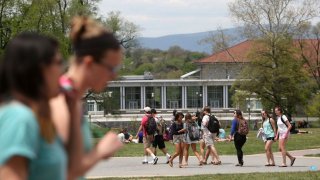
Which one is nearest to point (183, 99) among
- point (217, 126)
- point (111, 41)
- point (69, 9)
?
point (69, 9)

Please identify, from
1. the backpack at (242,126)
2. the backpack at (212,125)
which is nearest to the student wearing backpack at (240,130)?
the backpack at (242,126)

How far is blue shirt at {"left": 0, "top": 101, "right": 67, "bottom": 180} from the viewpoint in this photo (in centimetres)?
320

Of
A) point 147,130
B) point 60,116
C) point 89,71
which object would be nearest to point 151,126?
point 147,130

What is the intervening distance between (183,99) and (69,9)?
54873mm

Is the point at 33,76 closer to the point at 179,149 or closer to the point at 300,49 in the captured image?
the point at 179,149

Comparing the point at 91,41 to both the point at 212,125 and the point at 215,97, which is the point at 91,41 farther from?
the point at 215,97

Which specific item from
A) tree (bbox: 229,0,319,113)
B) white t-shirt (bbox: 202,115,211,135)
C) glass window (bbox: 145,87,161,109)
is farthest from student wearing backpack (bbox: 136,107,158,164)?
glass window (bbox: 145,87,161,109)

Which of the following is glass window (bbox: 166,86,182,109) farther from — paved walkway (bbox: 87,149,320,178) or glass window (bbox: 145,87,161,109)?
paved walkway (bbox: 87,149,320,178)

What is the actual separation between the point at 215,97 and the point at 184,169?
298 feet

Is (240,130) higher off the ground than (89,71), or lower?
lower

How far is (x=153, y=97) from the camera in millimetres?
112500

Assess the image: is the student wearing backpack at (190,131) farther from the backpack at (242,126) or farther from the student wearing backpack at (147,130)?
the backpack at (242,126)

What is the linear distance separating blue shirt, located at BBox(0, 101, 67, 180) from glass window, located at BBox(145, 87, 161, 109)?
4264 inches

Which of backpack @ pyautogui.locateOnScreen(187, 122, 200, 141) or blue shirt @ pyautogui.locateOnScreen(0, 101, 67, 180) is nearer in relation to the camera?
blue shirt @ pyautogui.locateOnScreen(0, 101, 67, 180)
